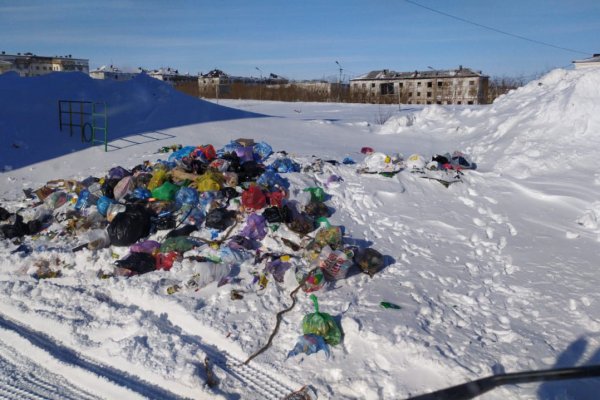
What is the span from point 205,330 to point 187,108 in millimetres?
10878

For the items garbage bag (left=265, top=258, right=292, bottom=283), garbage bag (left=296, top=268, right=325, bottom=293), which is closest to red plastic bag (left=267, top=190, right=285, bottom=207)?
garbage bag (left=265, top=258, right=292, bottom=283)

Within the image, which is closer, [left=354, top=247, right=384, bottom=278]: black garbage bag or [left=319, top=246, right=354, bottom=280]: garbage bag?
[left=319, top=246, right=354, bottom=280]: garbage bag

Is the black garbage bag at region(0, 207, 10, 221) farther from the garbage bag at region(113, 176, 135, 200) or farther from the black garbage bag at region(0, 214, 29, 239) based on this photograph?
the garbage bag at region(113, 176, 135, 200)

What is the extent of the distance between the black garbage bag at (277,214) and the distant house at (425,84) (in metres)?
36.7

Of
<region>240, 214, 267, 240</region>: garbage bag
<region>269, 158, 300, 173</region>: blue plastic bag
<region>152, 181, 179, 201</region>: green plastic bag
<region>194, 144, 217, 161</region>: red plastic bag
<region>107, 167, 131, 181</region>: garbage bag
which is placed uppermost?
<region>194, 144, 217, 161</region>: red plastic bag

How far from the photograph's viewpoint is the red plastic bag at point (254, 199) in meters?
6.04

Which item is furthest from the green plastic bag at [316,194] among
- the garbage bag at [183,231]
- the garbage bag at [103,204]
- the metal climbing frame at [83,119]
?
the metal climbing frame at [83,119]

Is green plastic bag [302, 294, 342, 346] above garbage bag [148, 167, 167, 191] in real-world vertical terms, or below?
below

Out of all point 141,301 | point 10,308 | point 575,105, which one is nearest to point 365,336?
point 141,301

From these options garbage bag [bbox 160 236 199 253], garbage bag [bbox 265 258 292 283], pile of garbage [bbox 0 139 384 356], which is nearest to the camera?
garbage bag [bbox 265 258 292 283]

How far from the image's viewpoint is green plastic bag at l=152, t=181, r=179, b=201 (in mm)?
6363

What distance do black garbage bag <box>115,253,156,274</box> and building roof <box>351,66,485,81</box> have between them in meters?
48.7

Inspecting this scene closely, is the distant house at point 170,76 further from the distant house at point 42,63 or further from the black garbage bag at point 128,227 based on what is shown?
the black garbage bag at point 128,227

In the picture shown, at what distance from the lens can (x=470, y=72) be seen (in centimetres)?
4822
